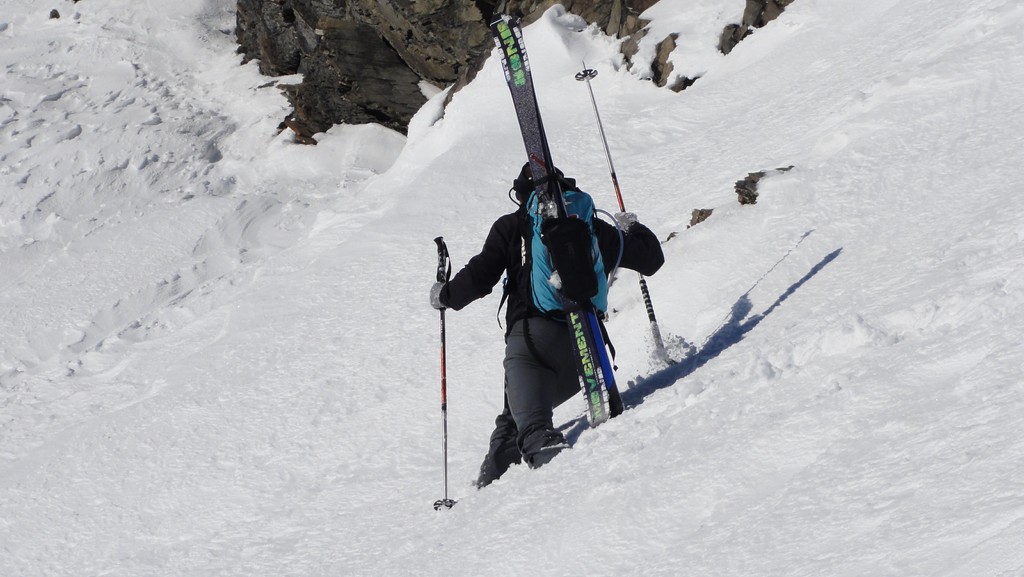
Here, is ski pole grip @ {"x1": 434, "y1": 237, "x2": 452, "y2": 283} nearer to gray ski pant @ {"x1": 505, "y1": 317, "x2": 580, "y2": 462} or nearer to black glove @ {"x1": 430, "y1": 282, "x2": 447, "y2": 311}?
black glove @ {"x1": 430, "y1": 282, "x2": 447, "y2": 311}

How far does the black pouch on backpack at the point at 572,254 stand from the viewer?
210 inches

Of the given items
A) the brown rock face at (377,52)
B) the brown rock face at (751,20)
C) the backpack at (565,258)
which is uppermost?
the brown rock face at (377,52)

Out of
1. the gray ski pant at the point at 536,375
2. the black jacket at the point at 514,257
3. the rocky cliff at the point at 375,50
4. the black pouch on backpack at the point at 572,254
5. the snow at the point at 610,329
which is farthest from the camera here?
the rocky cliff at the point at 375,50

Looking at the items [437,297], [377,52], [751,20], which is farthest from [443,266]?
[377,52]

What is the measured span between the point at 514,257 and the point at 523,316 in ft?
1.10

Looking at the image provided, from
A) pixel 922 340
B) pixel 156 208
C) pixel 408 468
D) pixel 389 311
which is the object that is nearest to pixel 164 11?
pixel 156 208

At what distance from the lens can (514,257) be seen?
5.69m

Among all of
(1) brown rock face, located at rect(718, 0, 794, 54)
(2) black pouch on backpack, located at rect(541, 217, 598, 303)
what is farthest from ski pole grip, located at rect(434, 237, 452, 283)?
(1) brown rock face, located at rect(718, 0, 794, 54)

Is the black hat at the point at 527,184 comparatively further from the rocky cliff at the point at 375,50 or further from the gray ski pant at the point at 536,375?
the rocky cliff at the point at 375,50

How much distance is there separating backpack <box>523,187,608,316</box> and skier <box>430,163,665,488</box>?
53 millimetres

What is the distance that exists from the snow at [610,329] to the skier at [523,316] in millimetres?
317

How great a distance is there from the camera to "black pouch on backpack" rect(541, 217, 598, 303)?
5.34m

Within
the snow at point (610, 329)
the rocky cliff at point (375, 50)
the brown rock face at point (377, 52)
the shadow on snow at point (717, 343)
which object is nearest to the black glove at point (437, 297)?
the snow at point (610, 329)

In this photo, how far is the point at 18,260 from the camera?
16.4 metres
